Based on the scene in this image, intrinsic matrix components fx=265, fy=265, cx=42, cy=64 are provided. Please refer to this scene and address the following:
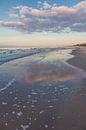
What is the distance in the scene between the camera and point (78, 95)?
35.0ft

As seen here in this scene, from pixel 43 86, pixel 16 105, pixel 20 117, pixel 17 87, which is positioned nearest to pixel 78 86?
pixel 43 86

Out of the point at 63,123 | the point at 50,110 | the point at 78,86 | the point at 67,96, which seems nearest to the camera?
the point at 63,123

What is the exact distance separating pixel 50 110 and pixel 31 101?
1458 millimetres

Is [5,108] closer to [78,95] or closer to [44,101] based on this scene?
[44,101]

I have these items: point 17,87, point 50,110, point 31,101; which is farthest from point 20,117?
point 17,87

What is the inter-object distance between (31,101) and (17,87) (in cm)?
330

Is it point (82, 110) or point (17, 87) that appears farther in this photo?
point (17, 87)

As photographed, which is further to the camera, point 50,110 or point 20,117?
point 50,110

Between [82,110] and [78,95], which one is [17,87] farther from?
[82,110]

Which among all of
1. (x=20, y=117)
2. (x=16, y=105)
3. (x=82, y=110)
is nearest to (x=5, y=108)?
(x=16, y=105)

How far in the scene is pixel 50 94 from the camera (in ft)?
36.0

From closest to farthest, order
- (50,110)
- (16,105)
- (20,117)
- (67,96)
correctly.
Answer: (20,117) < (50,110) < (16,105) < (67,96)

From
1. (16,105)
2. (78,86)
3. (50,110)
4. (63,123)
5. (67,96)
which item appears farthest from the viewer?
(78,86)

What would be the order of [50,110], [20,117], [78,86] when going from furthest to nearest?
[78,86]
[50,110]
[20,117]
